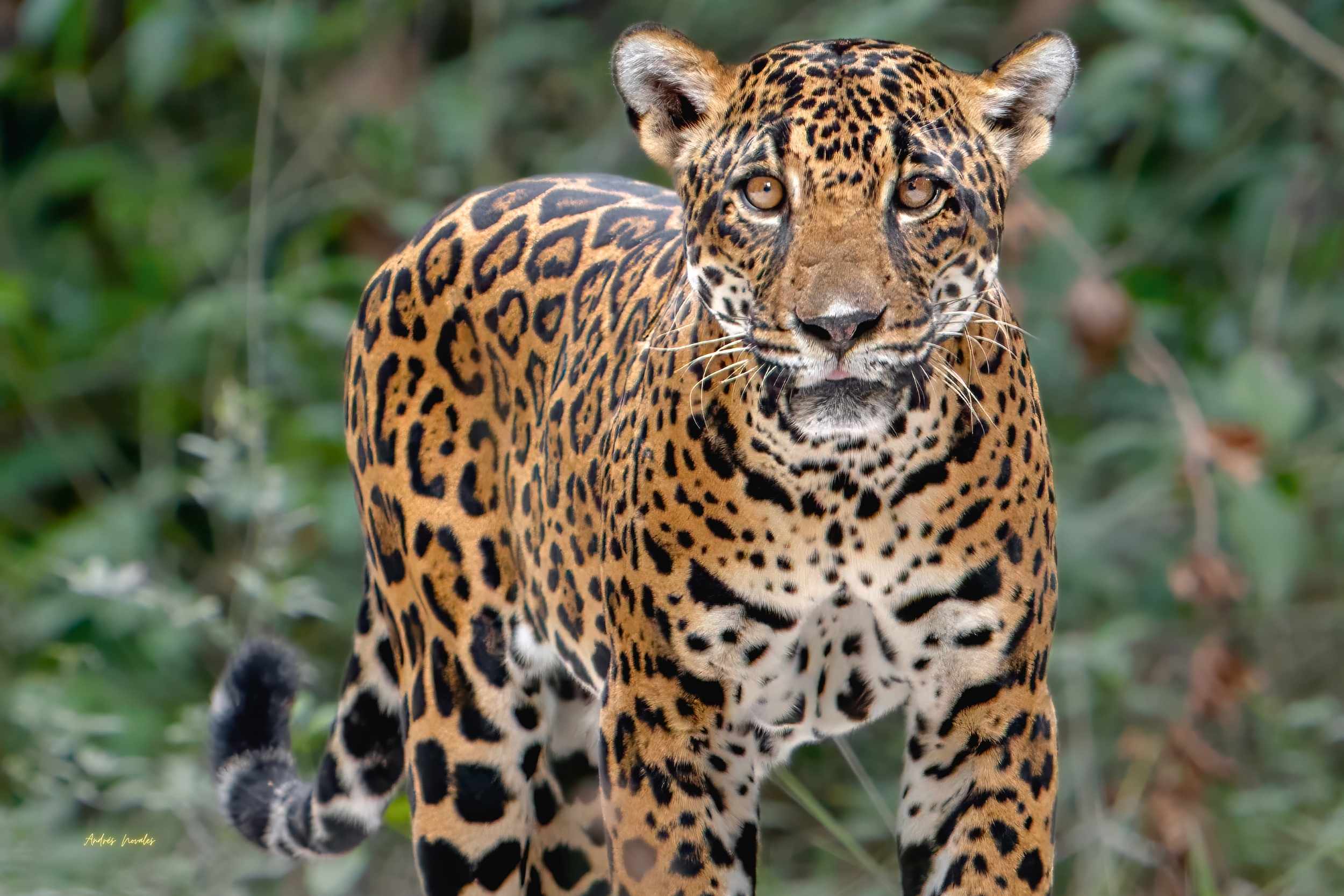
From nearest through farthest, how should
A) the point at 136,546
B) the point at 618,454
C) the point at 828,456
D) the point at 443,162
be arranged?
the point at 828,456
the point at 618,454
the point at 136,546
the point at 443,162

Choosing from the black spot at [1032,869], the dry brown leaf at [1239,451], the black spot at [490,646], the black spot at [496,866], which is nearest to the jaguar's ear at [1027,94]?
the black spot at [1032,869]

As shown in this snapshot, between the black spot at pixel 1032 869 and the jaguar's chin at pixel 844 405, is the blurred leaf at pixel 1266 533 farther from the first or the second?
the jaguar's chin at pixel 844 405

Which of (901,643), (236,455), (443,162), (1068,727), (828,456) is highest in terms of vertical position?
(828,456)

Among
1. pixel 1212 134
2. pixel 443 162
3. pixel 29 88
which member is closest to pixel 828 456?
→ pixel 1212 134

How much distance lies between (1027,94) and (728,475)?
0.91 metres

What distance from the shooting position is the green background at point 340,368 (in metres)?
6.22

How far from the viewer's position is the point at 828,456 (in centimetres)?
368

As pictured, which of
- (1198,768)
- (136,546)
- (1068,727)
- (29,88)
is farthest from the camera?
(29,88)

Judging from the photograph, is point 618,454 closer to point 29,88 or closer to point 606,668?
point 606,668

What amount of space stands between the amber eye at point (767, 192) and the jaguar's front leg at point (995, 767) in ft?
3.05

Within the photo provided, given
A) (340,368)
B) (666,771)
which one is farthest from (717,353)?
(340,368)

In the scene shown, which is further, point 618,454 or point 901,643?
point 618,454

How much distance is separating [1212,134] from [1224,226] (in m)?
0.65

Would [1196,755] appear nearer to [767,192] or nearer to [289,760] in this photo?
[289,760]
